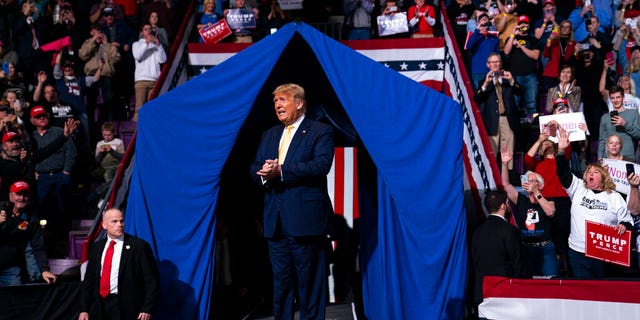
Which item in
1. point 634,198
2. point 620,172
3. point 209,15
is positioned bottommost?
point 634,198

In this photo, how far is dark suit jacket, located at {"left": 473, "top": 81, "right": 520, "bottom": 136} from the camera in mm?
11555

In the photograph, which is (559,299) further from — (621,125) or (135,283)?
(621,125)

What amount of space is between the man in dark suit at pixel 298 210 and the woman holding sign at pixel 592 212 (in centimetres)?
307

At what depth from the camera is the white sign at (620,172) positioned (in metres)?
10.2

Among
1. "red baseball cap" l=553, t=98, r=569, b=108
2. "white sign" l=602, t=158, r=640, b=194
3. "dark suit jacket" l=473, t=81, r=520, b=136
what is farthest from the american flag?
"white sign" l=602, t=158, r=640, b=194

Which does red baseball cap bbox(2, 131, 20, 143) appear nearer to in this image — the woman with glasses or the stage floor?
the stage floor

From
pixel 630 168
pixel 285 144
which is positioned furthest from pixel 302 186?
pixel 630 168

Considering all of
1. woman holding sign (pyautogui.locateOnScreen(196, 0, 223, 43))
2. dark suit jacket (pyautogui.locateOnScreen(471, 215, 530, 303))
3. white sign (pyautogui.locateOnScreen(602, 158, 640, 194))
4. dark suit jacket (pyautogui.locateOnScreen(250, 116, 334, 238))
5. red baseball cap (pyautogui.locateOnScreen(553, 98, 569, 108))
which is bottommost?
dark suit jacket (pyautogui.locateOnScreen(471, 215, 530, 303))

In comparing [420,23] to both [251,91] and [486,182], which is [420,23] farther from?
[251,91]

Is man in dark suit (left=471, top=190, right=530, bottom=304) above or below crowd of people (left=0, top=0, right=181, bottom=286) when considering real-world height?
below

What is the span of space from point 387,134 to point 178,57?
6.33 metres

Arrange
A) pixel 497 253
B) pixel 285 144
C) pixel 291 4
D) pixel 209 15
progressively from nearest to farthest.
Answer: pixel 285 144, pixel 497 253, pixel 291 4, pixel 209 15

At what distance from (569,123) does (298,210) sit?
17.4 ft

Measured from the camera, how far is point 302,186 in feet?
23.9
